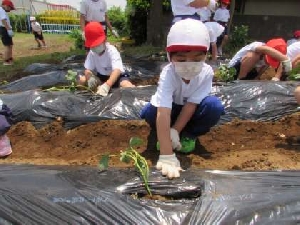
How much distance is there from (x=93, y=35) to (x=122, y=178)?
1.96 meters

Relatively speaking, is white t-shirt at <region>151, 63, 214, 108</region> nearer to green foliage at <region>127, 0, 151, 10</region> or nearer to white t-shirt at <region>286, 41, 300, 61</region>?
white t-shirt at <region>286, 41, 300, 61</region>

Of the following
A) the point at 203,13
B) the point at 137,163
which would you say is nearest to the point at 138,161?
the point at 137,163

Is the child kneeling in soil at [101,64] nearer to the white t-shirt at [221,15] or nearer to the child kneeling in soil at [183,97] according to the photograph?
the child kneeling in soil at [183,97]

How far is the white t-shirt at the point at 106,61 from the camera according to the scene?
3.42 m

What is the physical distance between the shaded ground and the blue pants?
0.15 metres

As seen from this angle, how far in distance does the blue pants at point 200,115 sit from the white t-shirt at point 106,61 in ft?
4.15

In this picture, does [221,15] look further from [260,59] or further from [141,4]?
[260,59]

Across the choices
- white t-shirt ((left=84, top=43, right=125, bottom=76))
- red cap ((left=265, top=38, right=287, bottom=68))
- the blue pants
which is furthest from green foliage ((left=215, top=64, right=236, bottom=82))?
the blue pants

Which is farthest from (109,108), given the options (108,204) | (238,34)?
(238,34)

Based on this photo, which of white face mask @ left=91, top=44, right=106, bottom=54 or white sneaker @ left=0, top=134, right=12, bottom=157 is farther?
A: white face mask @ left=91, top=44, right=106, bottom=54

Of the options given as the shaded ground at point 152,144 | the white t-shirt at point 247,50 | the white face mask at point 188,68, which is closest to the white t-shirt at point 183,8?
the white t-shirt at point 247,50

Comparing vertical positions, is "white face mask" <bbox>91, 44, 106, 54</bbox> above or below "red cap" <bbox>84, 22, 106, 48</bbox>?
below

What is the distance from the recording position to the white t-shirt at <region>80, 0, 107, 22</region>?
17.7ft

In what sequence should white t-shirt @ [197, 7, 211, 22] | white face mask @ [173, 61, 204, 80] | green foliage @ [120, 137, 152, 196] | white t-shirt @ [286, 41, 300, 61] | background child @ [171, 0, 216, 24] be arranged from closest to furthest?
1. green foliage @ [120, 137, 152, 196]
2. white face mask @ [173, 61, 204, 80]
3. white t-shirt @ [286, 41, 300, 61]
4. background child @ [171, 0, 216, 24]
5. white t-shirt @ [197, 7, 211, 22]
